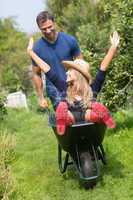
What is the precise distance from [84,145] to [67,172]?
3.39 ft

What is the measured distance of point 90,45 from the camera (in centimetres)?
976

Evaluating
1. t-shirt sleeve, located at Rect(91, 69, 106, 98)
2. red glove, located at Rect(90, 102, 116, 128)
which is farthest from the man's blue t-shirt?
red glove, located at Rect(90, 102, 116, 128)

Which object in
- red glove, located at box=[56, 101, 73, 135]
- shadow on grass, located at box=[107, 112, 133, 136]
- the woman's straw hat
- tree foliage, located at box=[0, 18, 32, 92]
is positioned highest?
the woman's straw hat

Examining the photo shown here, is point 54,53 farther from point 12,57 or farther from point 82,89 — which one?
point 12,57

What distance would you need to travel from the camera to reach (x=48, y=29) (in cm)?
650

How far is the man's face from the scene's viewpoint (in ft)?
21.2

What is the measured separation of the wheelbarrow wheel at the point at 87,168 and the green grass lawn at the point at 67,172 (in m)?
0.09

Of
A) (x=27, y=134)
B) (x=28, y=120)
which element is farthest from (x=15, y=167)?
(x=28, y=120)

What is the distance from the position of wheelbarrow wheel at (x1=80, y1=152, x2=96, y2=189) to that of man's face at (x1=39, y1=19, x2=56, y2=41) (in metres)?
1.63

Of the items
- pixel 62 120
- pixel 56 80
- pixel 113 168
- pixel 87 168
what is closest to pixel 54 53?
pixel 56 80

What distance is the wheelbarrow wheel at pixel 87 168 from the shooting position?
6.01 meters

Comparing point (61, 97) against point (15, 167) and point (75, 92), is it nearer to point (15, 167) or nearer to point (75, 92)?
point (75, 92)

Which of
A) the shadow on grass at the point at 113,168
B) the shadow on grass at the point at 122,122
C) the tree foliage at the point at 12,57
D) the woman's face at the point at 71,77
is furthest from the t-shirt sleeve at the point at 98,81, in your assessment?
the tree foliage at the point at 12,57

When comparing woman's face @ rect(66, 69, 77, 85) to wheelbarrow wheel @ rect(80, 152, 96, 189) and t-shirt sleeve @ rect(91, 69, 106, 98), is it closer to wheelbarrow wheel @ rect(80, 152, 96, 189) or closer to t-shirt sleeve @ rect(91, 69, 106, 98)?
t-shirt sleeve @ rect(91, 69, 106, 98)
